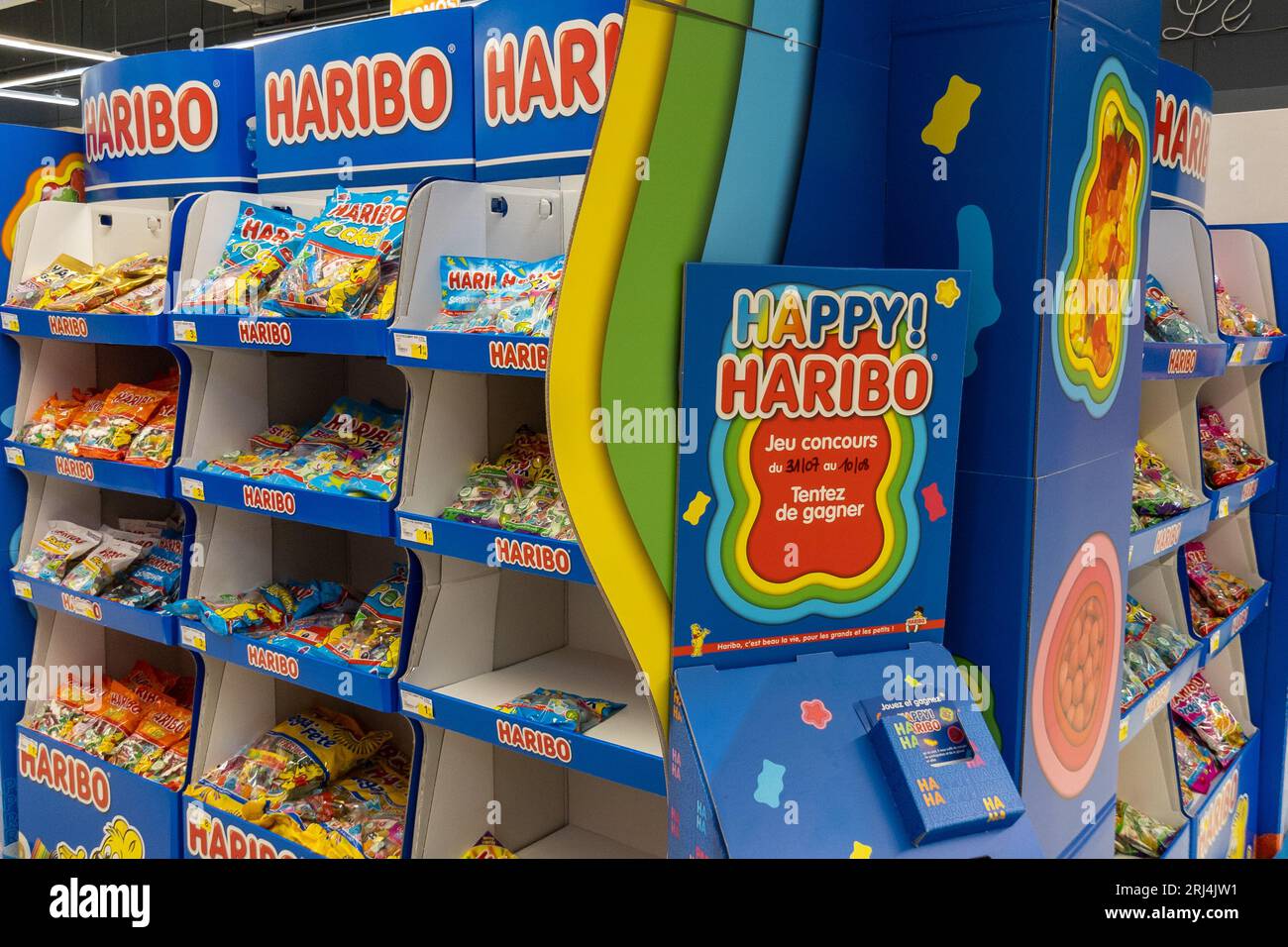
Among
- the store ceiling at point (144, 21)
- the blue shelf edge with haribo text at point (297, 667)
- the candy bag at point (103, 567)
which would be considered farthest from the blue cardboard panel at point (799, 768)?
the store ceiling at point (144, 21)

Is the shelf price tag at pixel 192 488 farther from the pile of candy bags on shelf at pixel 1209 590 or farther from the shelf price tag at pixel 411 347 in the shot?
the pile of candy bags on shelf at pixel 1209 590

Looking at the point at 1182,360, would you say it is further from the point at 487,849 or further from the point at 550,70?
the point at 487,849

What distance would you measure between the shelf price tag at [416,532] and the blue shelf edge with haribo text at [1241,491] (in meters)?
2.13

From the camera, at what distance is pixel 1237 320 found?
3387 millimetres

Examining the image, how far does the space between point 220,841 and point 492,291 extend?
1.78 m

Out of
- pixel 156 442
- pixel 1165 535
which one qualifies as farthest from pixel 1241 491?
pixel 156 442

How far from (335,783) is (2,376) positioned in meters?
1.88

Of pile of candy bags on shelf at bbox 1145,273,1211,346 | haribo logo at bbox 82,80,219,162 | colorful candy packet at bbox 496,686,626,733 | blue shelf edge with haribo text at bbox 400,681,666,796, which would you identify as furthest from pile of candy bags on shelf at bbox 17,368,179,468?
pile of candy bags on shelf at bbox 1145,273,1211,346

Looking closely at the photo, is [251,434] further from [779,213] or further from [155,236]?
[779,213]

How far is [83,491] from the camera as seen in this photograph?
13.0 ft

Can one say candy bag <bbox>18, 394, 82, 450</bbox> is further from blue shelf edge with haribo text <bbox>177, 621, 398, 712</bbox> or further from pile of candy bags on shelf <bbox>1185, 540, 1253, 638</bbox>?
pile of candy bags on shelf <bbox>1185, 540, 1253, 638</bbox>

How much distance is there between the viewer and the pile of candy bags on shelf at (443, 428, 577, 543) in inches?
95.5

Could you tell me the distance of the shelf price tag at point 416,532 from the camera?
100 inches

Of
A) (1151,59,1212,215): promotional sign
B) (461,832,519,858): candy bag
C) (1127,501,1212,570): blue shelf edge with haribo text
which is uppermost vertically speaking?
(1151,59,1212,215): promotional sign
